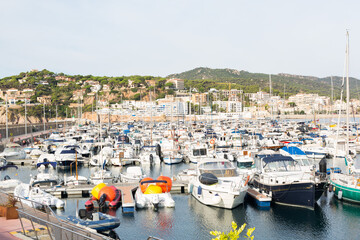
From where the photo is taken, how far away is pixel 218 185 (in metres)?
19.6

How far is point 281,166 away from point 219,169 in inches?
152

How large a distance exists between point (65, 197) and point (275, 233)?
13.9m

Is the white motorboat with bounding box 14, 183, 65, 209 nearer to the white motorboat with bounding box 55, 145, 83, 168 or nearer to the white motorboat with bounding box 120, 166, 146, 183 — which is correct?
the white motorboat with bounding box 120, 166, 146, 183

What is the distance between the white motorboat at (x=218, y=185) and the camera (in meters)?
19.2

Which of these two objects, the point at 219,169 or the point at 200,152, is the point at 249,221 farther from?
the point at 200,152

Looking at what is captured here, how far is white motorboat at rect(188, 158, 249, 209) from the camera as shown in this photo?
62.9 feet

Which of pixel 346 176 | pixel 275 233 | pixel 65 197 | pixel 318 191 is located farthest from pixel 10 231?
pixel 346 176

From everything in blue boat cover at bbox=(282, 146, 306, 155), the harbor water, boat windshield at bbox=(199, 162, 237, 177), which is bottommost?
the harbor water

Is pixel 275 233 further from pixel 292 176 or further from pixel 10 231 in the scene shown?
pixel 10 231

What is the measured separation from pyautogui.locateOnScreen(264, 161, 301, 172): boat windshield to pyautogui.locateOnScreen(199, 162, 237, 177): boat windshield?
213cm

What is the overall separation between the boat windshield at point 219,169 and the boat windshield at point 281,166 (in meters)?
2.13

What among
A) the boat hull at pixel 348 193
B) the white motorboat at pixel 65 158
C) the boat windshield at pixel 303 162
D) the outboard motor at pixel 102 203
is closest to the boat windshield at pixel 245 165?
the boat windshield at pixel 303 162

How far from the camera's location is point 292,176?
771 inches

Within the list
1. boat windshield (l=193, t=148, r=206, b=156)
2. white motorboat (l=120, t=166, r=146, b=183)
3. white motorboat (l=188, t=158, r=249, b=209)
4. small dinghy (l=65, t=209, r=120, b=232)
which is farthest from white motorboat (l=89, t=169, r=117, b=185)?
small dinghy (l=65, t=209, r=120, b=232)
